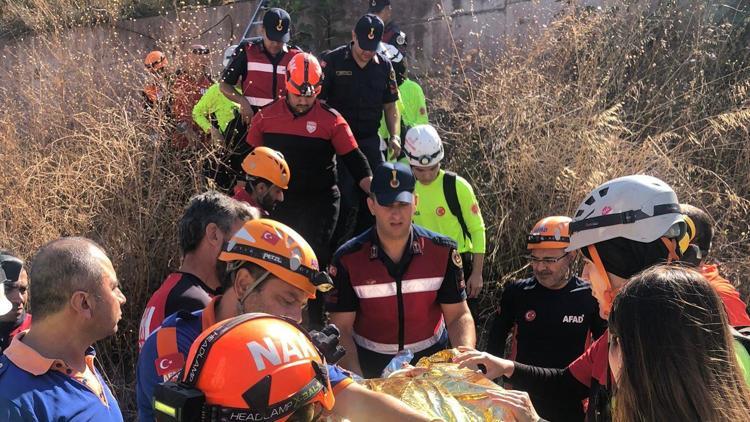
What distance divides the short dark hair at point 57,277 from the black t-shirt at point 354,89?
161 inches

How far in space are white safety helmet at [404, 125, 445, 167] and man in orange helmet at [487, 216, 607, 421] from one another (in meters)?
1.07

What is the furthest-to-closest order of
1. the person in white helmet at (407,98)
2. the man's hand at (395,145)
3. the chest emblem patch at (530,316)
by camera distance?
the person in white helmet at (407,98), the man's hand at (395,145), the chest emblem patch at (530,316)

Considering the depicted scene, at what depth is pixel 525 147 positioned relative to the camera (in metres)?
6.86

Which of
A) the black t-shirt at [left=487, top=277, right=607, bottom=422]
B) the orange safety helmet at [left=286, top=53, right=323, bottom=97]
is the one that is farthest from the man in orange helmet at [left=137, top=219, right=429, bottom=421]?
the orange safety helmet at [left=286, top=53, right=323, bottom=97]

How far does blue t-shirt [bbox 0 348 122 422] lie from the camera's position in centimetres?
228

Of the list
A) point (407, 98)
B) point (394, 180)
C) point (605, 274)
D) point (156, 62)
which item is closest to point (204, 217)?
point (394, 180)

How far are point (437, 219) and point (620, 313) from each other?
3.46 metres

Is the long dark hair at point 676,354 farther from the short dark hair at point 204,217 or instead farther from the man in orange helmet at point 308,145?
the man in orange helmet at point 308,145

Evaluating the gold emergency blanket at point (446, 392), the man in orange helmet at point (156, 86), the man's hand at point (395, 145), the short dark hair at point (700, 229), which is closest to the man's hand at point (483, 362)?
the gold emergency blanket at point (446, 392)

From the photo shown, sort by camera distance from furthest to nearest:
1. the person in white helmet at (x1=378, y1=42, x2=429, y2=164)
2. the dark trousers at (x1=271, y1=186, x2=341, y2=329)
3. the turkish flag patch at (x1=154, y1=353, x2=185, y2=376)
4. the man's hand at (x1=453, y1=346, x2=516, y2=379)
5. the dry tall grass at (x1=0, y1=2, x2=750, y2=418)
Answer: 1. the person in white helmet at (x1=378, y1=42, x2=429, y2=164)
2. the dry tall grass at (x1=0, y1=2, x2=750, y2=418)
3. the dark trousers at (x1=271, y1=186, x2=341, y2=329)
4. the man's hand at (x1=453, y1=346, x2=516, y2=379)
5. the turkish flag patch at (x1=154, y1=353, x2=185, y2=376)

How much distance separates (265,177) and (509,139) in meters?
2.93

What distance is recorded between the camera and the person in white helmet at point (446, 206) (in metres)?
5.26

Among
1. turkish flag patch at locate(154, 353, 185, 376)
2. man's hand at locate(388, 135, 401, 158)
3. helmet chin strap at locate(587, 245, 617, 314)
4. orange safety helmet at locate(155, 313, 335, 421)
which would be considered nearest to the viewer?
orange safety helmet at locate(155, 313, 335, 421)

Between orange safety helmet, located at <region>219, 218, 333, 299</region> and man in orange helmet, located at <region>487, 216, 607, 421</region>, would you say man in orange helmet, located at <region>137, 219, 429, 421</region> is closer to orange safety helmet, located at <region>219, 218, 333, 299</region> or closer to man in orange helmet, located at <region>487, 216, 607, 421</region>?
orange safety helmet, located at <region>219, 218, 333, 299</region>
